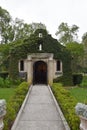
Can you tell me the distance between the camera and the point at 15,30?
2160 inches

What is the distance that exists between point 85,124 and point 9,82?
24.3 m

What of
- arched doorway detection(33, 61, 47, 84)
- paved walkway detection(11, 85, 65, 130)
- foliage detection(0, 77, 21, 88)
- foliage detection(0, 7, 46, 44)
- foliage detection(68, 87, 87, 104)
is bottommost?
paved walkway detection(11, 85, 65, 130)

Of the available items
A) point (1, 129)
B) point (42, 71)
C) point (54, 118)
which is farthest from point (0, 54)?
point (1, 129)

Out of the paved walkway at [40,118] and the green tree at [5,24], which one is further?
the green tree at [5,24]

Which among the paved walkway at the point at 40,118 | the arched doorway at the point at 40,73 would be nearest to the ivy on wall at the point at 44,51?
the arched doorway at the point at 40,73

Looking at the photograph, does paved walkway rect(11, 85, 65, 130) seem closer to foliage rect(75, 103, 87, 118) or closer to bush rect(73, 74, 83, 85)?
foliage rect(75, 103, 87, 118)

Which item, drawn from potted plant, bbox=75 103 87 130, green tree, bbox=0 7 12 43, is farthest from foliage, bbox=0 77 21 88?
potted plant, bbox=75 103 87 130

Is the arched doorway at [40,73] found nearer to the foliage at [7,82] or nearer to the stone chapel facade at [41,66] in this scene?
the stone chapel facade at [41,66]

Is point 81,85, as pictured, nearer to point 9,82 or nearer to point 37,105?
point 9,82

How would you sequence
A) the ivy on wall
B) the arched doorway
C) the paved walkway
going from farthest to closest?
the arched doorway
the ivy on wall
the paved walkway

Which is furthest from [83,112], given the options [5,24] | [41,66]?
[5,24]

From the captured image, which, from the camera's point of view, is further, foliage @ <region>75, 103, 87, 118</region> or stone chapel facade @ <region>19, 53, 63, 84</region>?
stone chapel facade @ <region>19, 53, 63, 84</region>

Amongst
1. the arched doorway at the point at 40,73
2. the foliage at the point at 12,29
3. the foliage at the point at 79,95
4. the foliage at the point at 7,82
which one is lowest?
the foliage at the point at 79,95

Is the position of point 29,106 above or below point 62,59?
below
